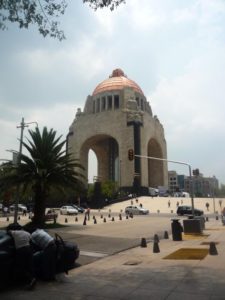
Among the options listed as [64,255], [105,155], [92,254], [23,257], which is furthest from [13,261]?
[105,155]

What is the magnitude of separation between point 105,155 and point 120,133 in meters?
17.2

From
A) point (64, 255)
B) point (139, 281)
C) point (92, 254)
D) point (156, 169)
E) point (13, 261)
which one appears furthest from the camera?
point (156, 169)

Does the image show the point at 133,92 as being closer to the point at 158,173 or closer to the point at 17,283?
the point at 158,173

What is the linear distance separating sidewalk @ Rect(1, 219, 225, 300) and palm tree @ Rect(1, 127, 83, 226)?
49.3 ft

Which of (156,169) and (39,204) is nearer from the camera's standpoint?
(39,204)

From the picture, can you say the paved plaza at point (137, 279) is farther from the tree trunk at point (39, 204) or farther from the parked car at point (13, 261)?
the tree trunk at point (39, 204)

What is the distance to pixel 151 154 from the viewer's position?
349ft

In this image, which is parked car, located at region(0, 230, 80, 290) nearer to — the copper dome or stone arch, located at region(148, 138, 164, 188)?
the copper dome

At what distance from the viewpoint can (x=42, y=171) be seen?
25.3m

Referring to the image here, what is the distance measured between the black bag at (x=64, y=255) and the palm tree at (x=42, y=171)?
1564 cm

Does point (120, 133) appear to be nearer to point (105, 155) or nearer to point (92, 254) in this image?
point (105, 155)

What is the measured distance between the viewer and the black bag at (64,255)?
9.09m

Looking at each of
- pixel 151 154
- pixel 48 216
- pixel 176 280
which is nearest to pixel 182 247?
pixel 176 280

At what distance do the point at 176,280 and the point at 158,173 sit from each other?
9349 cm
